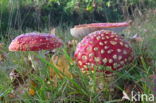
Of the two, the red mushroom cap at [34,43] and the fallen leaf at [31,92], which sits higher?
the red mushroom cap at [34,43]

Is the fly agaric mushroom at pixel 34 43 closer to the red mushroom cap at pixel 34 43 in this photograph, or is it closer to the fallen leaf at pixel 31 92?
the red mushroom cap at pixel 34 43

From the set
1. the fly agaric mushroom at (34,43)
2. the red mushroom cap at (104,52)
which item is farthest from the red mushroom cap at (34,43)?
the red mushroom cap at (104,52)

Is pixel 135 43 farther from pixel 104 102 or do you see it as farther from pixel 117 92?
pixel 104 102

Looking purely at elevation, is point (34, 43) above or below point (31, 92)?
above

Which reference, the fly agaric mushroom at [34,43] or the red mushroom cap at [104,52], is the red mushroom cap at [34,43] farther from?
the red mushroom cap at [104,52]

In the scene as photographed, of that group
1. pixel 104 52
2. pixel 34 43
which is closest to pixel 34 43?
pixel 34 43

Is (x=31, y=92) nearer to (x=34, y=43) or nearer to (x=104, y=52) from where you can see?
(x=34, y=43)

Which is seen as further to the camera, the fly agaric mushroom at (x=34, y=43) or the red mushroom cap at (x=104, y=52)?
the fly agaric mushroom at (x=34, y=43)

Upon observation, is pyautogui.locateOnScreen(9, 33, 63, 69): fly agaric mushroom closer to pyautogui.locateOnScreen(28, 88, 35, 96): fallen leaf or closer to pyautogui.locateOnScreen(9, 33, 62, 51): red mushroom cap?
pyautogui.locateOnScreen(9, 33, 62, 51): red mushroom cap
